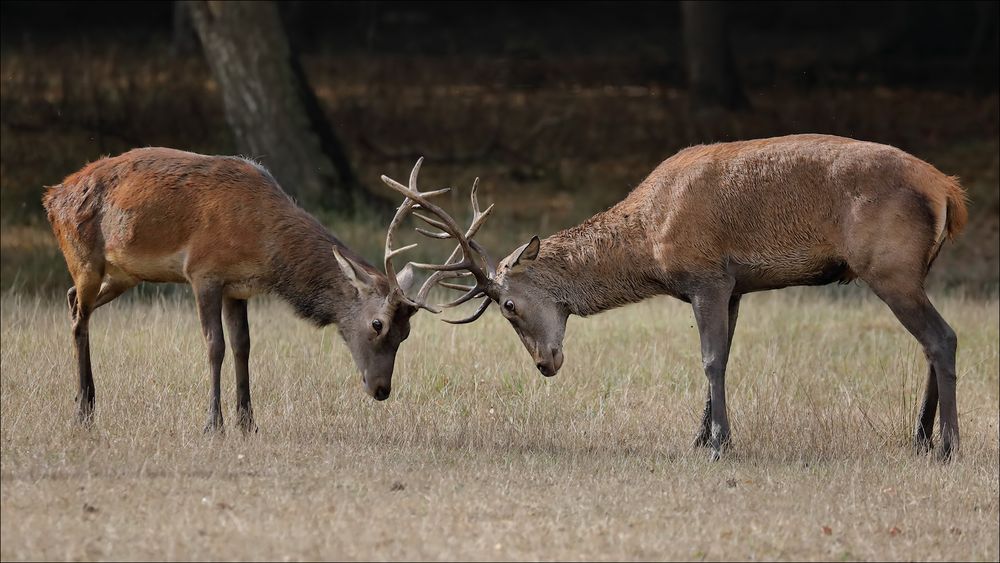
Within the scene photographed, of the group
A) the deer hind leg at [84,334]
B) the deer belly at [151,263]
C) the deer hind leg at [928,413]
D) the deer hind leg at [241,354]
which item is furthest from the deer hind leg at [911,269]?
the deer hind leg at [84,334]

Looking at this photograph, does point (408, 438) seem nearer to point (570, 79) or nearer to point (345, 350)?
point (345, 350)

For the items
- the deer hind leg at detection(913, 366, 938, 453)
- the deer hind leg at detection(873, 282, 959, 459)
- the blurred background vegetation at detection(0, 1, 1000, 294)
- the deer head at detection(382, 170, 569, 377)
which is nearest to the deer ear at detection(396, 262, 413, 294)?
the deer head at detection(382, 170, 569, 377)

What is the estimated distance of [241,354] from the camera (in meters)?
9.39

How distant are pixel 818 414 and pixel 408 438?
2.86 meters

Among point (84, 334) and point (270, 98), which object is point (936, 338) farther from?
point (270, 98)

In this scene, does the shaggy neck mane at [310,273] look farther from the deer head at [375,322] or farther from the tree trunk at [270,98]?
the tree trunk at [270,98]

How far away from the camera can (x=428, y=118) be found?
75.7ft

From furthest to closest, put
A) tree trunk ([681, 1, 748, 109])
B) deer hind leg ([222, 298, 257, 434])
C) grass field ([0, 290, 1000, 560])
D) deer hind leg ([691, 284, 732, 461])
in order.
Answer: tree trunk ([681, 1, 748, 109]) < deer hind leg ([691, 284, 732, 461]) < deer hind leg ([222, 298, 257, 434]) < grass field ([0, 290, 1000, 560])

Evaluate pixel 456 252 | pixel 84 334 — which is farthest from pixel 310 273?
pixel 84 334

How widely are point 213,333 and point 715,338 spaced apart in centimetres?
305

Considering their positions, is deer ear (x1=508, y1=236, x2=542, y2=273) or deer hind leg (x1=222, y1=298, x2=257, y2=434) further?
deer ear (x1=508, y1=236, x2=542, y2=273)

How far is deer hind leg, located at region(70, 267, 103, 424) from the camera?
366 inches

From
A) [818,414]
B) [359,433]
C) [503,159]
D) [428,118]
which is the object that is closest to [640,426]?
[818,414]

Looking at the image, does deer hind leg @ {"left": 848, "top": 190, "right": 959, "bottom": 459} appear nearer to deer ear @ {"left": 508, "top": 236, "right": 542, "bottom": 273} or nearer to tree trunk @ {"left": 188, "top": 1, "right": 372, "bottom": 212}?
deer ear @ {"left": 508, "top": 236, "right": 542, "bottom": 273}
